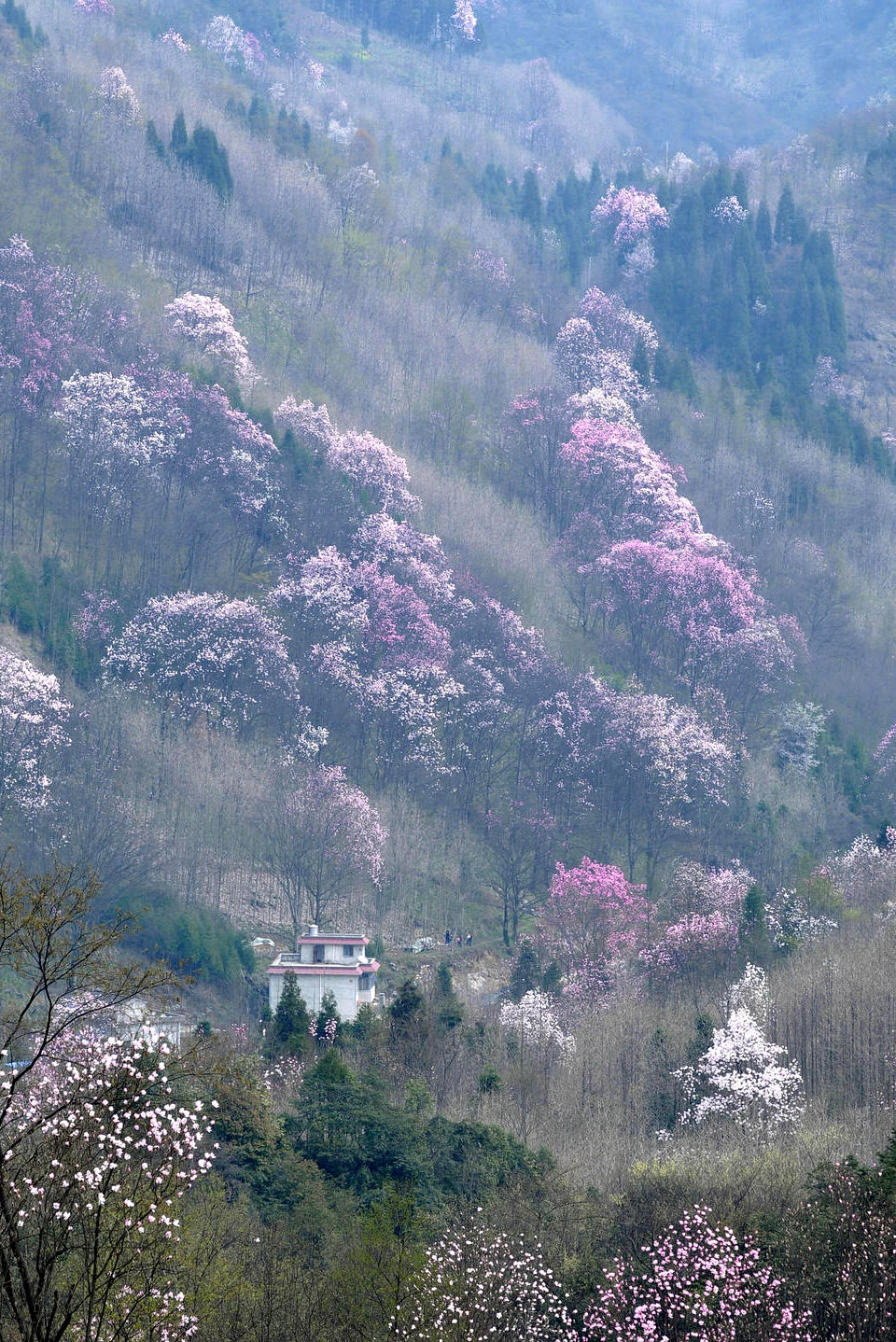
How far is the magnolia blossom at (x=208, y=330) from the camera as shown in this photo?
71.9 metres

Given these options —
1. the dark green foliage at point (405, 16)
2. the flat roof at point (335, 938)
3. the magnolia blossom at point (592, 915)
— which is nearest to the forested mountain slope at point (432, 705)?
the magnolia blossom at point (592, 915)

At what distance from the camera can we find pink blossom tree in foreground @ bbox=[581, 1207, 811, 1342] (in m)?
21.7

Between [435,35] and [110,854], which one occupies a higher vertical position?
[435,35]

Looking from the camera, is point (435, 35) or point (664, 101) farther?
point (664, 101)

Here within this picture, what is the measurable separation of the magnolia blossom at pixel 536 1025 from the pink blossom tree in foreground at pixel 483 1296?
16082mm

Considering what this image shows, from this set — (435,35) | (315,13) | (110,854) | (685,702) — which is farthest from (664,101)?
(110,854)

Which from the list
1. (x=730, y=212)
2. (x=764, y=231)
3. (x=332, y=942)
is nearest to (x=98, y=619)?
(x=332, y=942)

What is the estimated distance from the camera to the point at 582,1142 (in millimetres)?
35219

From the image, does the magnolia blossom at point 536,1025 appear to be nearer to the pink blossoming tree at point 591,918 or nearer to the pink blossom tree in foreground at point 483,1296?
the pink blossoming tree at point 591,918

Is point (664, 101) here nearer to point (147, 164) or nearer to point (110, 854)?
point (147, 164)

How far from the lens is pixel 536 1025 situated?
1736 inches

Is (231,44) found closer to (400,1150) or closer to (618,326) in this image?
(618,326)

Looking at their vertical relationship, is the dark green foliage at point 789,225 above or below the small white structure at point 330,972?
above

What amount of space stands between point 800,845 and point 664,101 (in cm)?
9975
